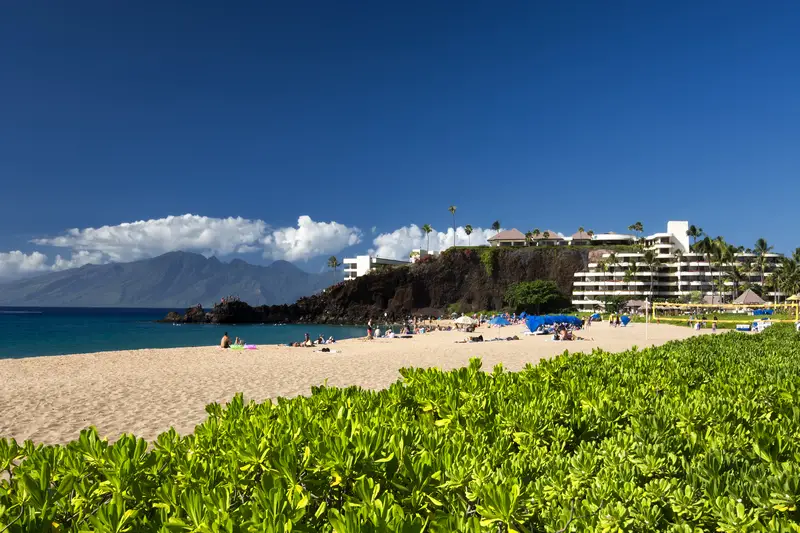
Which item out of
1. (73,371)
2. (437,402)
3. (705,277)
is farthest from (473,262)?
(437,402)

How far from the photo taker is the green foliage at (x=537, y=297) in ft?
313

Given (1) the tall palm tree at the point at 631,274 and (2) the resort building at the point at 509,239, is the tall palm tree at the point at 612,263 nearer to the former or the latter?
(1) the tall palm tree at the point at 631,274

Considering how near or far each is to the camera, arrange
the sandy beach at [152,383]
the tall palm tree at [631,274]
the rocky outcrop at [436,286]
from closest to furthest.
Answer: the sandy beach at [152,383]
the tall palm tree at [631,274]
the rocky outcrop at [436,286]

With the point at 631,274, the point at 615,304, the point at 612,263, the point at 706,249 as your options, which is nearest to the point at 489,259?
the point at 612,263

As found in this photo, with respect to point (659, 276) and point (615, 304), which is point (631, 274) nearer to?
point (659, 276)

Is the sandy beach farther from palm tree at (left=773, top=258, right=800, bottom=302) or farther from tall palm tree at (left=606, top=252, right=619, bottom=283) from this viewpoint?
palm tree at (left=773, top=258, right=800, bottom=302)

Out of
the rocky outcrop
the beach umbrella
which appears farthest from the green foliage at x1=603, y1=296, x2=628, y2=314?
the beach umbrella

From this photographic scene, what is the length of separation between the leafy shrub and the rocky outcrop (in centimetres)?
10265

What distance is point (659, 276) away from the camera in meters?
104

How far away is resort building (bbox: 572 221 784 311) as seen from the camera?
10006 cm

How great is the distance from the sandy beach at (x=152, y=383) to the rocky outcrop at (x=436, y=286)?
7735 centimetres

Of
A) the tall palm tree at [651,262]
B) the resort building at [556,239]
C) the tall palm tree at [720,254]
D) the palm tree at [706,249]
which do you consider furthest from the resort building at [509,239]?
the tall palm tree at [720,254]

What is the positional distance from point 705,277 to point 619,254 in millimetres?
18314

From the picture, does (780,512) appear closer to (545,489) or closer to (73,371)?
(545,489)
